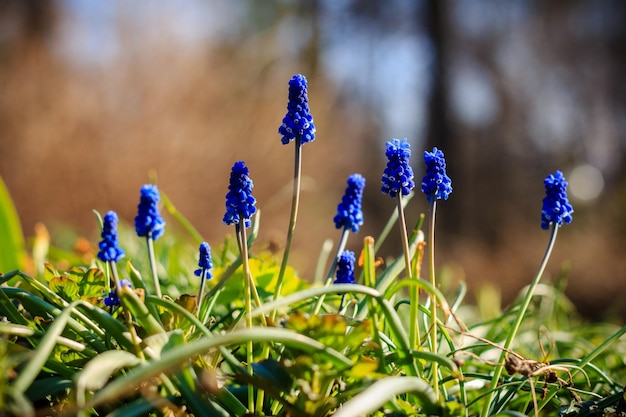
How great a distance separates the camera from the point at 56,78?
5.05 metres

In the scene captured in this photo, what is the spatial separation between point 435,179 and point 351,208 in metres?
0.20

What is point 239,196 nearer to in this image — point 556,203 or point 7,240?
point 556,203

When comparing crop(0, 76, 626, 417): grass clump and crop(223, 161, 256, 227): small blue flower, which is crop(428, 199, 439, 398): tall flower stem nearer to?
crop(0, 76, 626, 417): grass clump

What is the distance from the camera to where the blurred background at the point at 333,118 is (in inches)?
186

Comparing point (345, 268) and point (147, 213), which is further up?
point (147, 213)

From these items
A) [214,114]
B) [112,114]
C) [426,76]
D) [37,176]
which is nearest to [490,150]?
[426,76]

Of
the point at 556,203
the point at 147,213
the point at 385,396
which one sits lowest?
the point at 385,396

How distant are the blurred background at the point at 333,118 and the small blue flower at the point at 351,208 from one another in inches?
36.6

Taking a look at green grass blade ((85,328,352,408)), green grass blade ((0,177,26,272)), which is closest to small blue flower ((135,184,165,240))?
green grass blade ((85,328,352,408))

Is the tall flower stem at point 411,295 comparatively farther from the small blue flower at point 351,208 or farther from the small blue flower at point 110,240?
the small blue flower at point 110,240

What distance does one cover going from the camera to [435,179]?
78cm

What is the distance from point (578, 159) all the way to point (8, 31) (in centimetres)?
915

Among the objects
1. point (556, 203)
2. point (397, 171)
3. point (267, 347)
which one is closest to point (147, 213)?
point (267, 347)

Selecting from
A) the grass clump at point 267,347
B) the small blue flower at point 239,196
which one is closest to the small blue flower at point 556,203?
the grass clump at point 267,347
